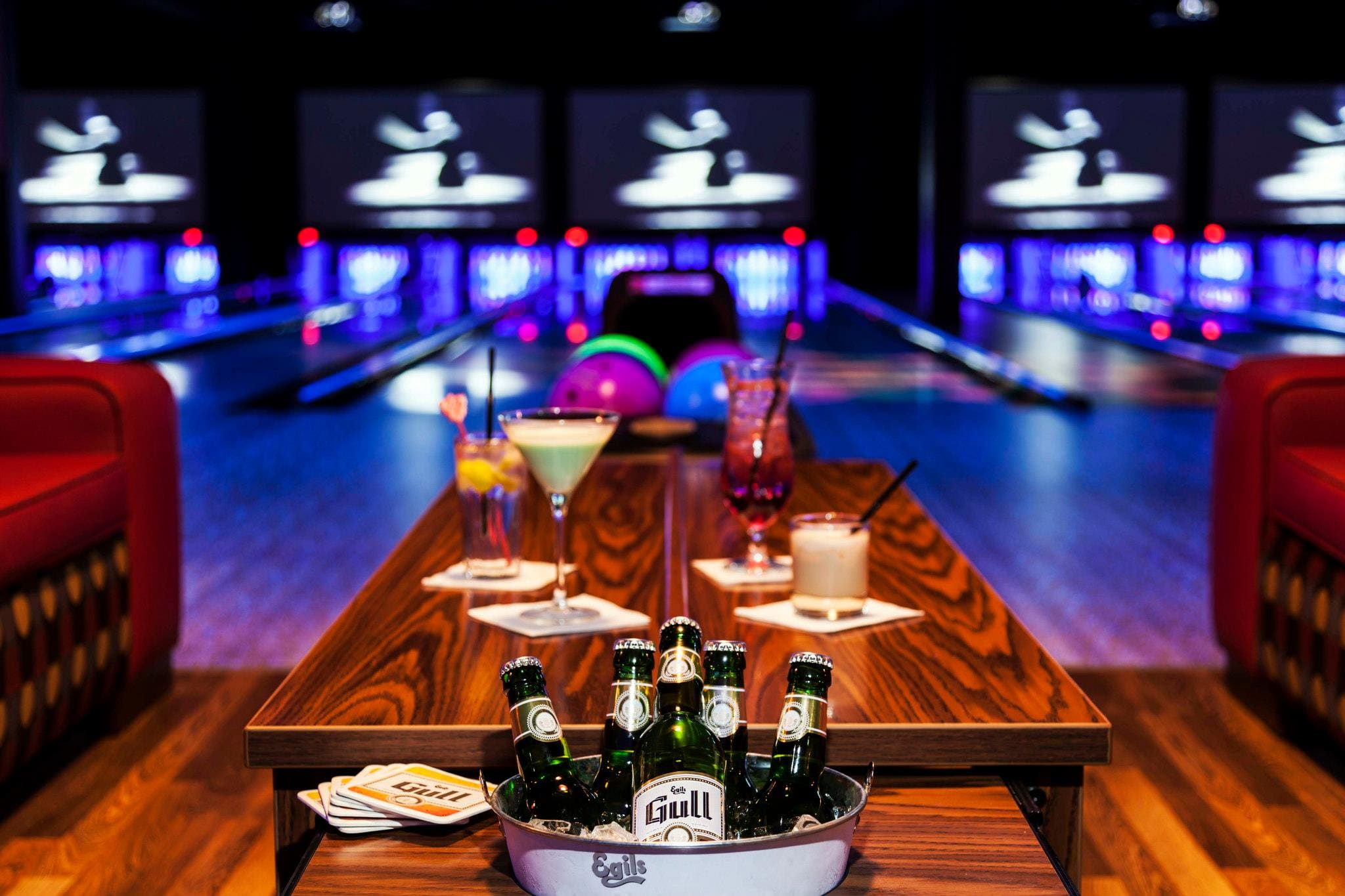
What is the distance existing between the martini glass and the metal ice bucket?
53 centimetres

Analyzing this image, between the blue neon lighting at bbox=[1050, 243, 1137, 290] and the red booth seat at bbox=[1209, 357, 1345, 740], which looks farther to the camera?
the blue neon lighting at bbox=[1050, 243, 1137, 290]

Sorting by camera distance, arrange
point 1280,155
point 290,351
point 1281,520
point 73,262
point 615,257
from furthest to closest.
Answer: point 73,262 → point 615,257 → point 1280,155 → point 290,351 → point 1281,520

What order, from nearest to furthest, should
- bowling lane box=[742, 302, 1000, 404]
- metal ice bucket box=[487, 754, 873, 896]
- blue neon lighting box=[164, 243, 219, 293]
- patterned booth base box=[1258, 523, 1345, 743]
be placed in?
metal ice bucket box=[487, 754, 873, 896], patterned booth base box=[1258, 523, 1345, 743], bowling lane box=[742, 302, 1000, 404], blue neon lighting box=[164, 243, 219, 293]

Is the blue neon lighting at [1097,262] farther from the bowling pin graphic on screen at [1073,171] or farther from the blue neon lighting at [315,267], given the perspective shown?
the blue neon lighting at [315,267]

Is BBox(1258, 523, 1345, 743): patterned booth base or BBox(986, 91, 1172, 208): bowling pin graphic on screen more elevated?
BBox(986, 91, 1172, 208): bowling pin graphic on screen

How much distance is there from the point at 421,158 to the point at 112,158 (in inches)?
119

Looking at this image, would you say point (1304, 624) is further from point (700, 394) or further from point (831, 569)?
point (700, 394)

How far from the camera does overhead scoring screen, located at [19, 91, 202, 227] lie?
1416 cm

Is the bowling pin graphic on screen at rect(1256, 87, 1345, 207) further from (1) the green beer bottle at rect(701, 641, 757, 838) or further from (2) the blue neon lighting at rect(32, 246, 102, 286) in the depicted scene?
(1) the green beer bottle at rect(701, 641, 757, 838)

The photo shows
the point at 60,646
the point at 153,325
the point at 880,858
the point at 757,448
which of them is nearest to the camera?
the point at 880,858

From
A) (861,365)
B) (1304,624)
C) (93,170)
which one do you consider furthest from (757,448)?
(93,170)

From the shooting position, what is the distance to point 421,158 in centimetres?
1390

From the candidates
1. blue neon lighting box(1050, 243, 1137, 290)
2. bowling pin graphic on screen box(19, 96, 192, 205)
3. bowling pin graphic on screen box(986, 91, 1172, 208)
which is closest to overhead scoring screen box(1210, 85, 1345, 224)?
bowling pin graphic on screen box(986, 91, 1172, 208)

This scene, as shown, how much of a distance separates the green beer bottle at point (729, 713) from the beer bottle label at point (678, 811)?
0.11 ft
